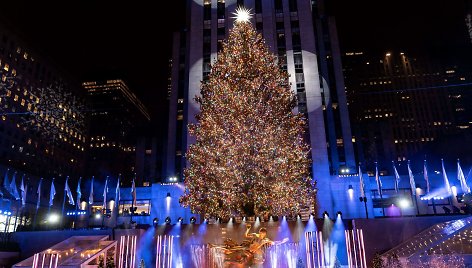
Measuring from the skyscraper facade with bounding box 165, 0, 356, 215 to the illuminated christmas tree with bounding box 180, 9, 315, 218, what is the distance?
47.6 feet

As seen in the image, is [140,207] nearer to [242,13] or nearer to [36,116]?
[242,13]

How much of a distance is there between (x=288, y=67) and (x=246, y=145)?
21350mm

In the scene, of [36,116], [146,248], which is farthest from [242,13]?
[36,116]

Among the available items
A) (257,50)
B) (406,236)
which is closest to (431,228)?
(406,236)

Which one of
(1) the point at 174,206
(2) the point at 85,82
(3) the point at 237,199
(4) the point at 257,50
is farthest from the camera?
(2) the point at 85,82

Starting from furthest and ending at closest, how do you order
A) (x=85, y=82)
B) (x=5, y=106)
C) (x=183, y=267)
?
(x=85, y=82) < (x=5, y=106) < (x=183, y=267)

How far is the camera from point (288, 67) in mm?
41875

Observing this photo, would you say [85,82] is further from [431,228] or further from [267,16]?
[431,228]

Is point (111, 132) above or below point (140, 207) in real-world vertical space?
above

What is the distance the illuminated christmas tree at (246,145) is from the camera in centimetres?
2311

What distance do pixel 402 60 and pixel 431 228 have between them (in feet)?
392

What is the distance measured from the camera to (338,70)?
46219mm

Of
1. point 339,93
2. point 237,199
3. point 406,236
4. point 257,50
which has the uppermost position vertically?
point 339,93

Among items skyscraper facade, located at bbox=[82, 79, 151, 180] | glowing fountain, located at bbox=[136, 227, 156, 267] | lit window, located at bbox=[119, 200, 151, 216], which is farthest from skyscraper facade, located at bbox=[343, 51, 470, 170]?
glowing fountain, located at bbox=[136, 227, 156, 267]
